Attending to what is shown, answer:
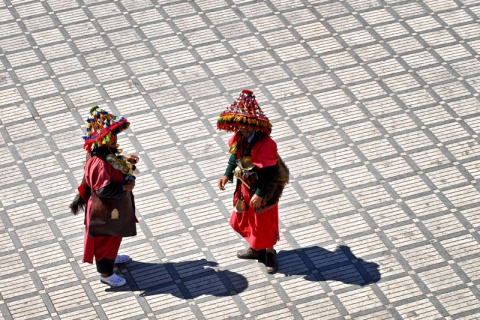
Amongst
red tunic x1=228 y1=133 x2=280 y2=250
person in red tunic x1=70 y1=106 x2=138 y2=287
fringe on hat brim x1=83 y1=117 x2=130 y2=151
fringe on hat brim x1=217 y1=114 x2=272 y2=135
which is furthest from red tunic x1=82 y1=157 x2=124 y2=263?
red tunic x1=228 y1=133 x2=280 y2=250

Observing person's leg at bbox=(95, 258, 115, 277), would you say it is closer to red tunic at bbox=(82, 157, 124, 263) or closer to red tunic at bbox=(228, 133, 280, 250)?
red tunic at bbox=(82, 157, 124, 263)

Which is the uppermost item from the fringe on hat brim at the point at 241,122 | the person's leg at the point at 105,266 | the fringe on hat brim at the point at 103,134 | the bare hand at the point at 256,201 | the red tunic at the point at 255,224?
the fringe on hat brim at the point at 241,122

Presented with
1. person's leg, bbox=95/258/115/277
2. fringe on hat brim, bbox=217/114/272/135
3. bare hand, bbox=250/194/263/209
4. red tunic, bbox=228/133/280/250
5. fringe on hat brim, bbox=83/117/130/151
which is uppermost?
fringe on hat brim, bbox=217/114/272/135

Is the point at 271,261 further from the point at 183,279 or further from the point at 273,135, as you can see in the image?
the point at 273,135

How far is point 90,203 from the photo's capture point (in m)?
9.27

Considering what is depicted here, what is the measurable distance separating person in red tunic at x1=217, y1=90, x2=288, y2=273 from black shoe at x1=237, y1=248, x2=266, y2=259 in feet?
0.29

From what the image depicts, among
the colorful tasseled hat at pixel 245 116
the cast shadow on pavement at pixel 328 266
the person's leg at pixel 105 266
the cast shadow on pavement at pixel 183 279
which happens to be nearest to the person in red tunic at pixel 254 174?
the colorful tasseled hat at pixel 245 116

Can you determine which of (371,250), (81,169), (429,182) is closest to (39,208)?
(81,169)

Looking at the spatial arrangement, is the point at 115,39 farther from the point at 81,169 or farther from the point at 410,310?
the point at 410,310

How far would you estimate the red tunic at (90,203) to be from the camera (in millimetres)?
9000

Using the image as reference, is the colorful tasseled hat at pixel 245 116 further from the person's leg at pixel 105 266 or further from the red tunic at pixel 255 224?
the person's leg at pixel 105 266

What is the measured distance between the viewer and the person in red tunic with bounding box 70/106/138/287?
888cm

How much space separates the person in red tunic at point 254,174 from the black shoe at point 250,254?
0.09m

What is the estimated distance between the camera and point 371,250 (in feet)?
33.5
